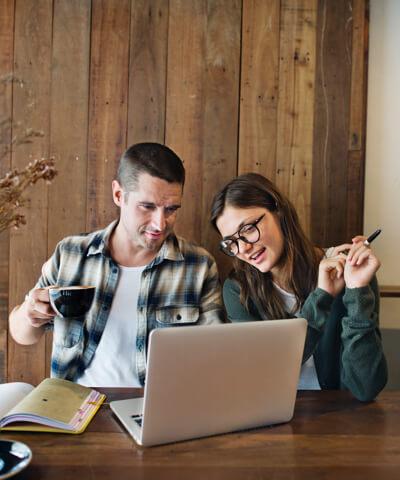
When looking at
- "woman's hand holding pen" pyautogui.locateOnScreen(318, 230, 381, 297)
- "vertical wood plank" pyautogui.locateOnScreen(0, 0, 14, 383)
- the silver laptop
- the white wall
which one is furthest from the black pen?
"vertical wood plank" pyautogui.locateOnScreen(0, 0, 14, 383)

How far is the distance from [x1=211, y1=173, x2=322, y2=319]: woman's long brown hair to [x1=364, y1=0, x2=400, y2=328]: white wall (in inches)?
22.5

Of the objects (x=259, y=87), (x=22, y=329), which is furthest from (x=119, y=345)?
(x=259, y=87)

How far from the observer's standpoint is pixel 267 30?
1991 mm

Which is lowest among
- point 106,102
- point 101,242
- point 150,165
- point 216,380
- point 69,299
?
point 216,380

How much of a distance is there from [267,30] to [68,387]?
64.2 inches

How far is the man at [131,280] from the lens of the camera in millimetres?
1711

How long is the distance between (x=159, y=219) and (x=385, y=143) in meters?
1.11

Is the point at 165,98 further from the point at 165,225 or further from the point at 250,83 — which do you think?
the point at 165,225

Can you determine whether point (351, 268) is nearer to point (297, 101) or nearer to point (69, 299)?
point (69, 299)

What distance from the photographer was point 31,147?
2.00 m

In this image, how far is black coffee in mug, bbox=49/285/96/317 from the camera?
4.02 feet

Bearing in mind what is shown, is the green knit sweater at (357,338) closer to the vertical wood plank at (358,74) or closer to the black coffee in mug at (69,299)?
the black coffee in mug at (69,299)

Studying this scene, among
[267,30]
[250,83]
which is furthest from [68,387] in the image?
[267,30]

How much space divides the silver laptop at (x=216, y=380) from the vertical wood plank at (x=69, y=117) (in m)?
1.09
